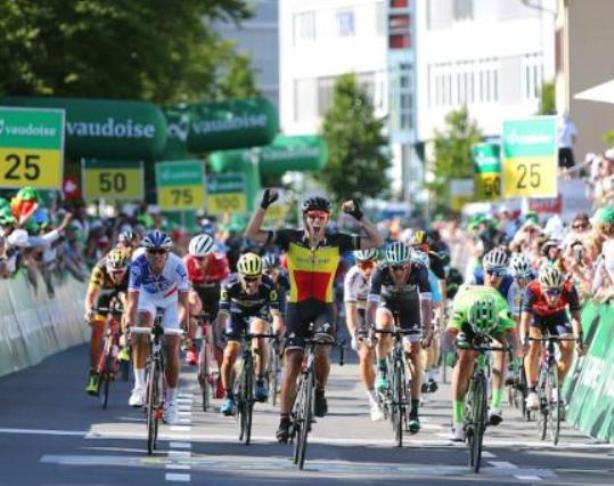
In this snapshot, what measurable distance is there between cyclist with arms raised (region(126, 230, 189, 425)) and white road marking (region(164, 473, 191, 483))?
2.47m

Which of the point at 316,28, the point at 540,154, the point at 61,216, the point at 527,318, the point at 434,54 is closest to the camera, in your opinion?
the point at 527,318

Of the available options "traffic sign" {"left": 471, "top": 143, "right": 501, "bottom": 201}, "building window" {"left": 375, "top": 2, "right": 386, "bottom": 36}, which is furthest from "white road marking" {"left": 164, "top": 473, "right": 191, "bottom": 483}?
"building window" {"left": 375, "top": 2, "right": 386, "bottom": 36}

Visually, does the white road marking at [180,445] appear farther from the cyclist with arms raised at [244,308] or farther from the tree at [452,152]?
the tree at [452,152]

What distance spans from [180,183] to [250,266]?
3218 centimetres

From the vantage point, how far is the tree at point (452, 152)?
98250mm

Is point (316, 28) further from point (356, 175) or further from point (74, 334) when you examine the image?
point (74, 334)

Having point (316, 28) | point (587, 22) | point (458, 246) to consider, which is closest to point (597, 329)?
point (587, 22)

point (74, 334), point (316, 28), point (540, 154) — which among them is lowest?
point (74, 334)

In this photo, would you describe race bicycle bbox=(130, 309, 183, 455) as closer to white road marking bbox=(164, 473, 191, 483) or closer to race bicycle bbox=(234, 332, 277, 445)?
race bicycle bbox=(234, 332, 277, 445)

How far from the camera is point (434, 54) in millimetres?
120625

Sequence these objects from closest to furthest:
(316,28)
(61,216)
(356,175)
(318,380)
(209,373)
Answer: (318,380)
(209,373)
(61,216)
(356,175)
(316,28)

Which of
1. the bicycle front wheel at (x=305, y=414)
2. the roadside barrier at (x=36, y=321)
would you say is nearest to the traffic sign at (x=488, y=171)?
the roadside barrier at (x=36, y=321)

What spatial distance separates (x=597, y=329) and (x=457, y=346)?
423 centimetres

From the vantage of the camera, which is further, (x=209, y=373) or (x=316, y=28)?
(x=316, y=28)
